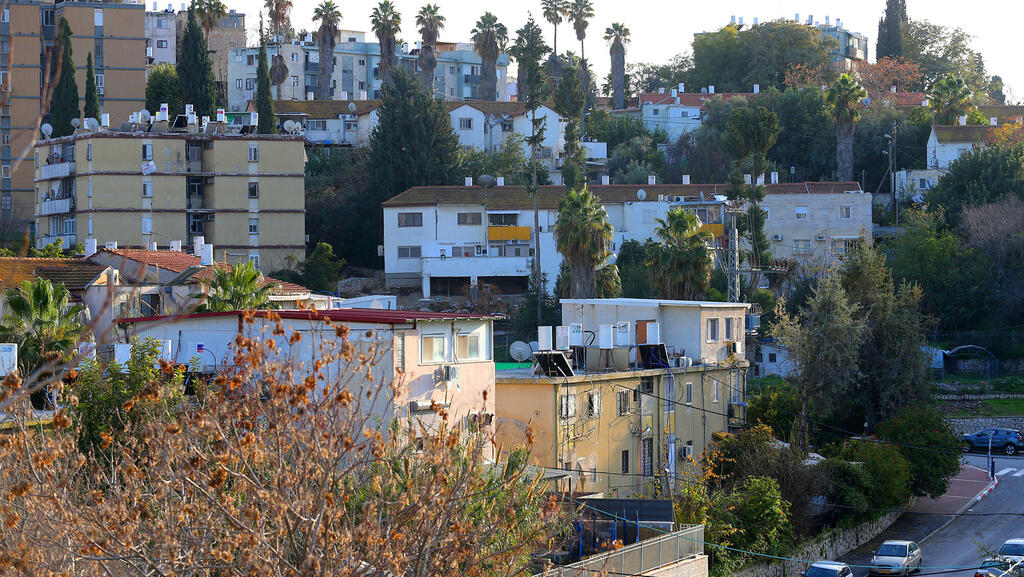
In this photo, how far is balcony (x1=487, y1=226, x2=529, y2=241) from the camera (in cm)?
7069

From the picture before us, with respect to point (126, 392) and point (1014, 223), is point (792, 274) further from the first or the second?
point (126, 392)

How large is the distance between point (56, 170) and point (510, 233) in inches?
981

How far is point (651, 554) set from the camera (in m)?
25.1

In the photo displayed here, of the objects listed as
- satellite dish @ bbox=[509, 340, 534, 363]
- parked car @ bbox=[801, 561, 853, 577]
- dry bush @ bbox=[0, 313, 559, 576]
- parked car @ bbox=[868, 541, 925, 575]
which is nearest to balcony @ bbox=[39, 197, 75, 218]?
satellite dish @ bbox=[509, 340, 534, 363]

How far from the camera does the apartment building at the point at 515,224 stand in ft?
230

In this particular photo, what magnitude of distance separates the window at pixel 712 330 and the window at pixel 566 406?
813 cm

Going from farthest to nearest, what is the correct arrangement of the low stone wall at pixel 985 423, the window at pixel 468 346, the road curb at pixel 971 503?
the low stone wall at pixel 985 423 → the road curb at pixel 971 503 → the window at pixel 468 346

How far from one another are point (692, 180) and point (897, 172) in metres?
12.8

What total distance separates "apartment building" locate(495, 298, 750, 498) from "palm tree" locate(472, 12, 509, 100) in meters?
64.1

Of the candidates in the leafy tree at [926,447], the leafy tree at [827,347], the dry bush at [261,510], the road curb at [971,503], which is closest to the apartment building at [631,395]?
the leafy tree at [827,347]

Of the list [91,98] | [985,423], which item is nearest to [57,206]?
[91,98]

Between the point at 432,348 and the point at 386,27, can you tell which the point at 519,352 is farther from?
the point at 386,27

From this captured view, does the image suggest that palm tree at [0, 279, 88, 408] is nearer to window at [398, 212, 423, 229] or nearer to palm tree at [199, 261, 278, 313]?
palm tree at [199, 261, 278, 313]

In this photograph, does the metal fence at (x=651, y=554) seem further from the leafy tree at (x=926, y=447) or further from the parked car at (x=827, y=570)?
the leafy tree at (x=926, y=447)
